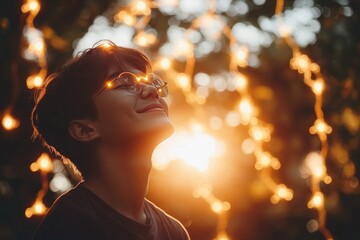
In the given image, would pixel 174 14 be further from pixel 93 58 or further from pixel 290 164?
pixel 93 58

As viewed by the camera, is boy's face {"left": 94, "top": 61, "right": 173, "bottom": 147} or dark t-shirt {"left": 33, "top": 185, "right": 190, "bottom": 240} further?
boy's face {"left": 94, "top": 61, "right": 173, "bottom": 147}

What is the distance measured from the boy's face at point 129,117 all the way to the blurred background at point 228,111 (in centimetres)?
143

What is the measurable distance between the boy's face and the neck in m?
0.04

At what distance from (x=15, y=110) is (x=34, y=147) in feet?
1.23

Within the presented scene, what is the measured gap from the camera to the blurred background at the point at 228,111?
13.2 feet

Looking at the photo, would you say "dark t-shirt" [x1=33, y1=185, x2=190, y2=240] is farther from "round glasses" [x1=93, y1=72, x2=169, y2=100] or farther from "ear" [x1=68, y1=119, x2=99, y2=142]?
"round glasses" [x1=93, y1=72, x2=169, y2=100]

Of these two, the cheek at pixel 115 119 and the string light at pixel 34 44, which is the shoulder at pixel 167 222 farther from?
the string light at pixel 34 44

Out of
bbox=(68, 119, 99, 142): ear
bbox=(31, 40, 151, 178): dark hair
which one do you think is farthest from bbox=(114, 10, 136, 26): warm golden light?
bbox=(68, 119, 99, 142): ear

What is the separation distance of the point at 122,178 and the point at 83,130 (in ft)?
0.66

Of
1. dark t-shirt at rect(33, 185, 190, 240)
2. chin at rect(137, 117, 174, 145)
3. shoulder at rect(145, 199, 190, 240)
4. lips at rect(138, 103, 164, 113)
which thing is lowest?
shoulder at rect(145, 199, 190, 240)

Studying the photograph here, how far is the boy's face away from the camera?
145cm

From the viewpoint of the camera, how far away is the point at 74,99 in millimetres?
1522

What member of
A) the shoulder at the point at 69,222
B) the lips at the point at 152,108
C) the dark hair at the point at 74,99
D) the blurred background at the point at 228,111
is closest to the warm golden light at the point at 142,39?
the blurred background at the point at 228,111

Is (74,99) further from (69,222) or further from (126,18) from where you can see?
(126,18)
